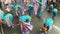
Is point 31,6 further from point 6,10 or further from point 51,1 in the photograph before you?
point 51,1

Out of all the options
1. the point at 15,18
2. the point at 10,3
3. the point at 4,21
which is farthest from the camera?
the point at 15,18

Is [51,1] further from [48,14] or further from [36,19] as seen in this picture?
[36,19]

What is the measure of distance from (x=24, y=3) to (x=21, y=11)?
129 millimetres

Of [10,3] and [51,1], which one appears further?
[51,1]

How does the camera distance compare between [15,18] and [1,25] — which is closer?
[1,25]

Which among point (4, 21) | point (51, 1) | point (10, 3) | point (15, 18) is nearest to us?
point (4, 21)

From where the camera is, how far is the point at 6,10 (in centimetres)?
Answer: 271

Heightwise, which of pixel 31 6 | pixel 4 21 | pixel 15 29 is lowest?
pixel 15 29

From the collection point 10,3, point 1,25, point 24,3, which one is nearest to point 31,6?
point 24,3

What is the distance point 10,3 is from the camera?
2.65 m

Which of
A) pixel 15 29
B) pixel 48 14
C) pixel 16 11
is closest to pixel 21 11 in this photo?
pixel 16 11

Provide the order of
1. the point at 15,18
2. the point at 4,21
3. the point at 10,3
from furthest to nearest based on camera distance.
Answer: the point at 15,18 → the point at 10,3 → the point at 4,21

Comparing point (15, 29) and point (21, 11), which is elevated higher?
point (21, 11)

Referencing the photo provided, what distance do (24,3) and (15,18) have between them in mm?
305
